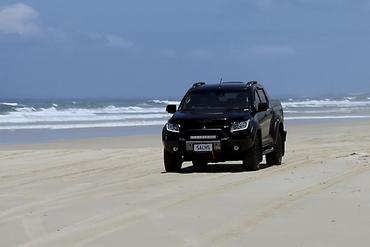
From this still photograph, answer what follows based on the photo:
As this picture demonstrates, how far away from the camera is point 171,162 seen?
13805 mm

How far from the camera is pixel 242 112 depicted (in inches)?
548

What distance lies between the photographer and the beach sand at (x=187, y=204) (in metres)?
7.04

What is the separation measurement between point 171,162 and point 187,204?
466 centimetres

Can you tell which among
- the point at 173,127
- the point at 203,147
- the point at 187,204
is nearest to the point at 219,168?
the point at 203,147

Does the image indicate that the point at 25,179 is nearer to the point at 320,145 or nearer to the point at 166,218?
the point at 166,218

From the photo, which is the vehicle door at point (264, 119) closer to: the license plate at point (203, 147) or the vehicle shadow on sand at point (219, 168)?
the vehicle shadow on sand at point (219, 168)

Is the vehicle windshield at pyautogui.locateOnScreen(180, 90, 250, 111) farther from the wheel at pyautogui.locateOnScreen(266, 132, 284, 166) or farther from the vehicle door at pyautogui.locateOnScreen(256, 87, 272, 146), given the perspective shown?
the wheel at pyautogui.locateOnScreen(266, 132, 284, 166)

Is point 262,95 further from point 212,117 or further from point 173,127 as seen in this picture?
point 173,127

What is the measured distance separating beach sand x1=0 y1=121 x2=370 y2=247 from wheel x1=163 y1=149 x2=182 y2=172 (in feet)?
0.78

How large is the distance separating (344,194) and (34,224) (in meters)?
4.03

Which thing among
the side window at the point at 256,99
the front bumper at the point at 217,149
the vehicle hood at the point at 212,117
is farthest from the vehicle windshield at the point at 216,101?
the front bumper at the point at 217,149

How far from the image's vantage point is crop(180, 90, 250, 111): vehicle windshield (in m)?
14.4

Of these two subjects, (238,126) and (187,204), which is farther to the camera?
(238,126)

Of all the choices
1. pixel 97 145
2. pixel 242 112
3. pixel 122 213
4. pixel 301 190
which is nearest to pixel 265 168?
pixel 242 112
